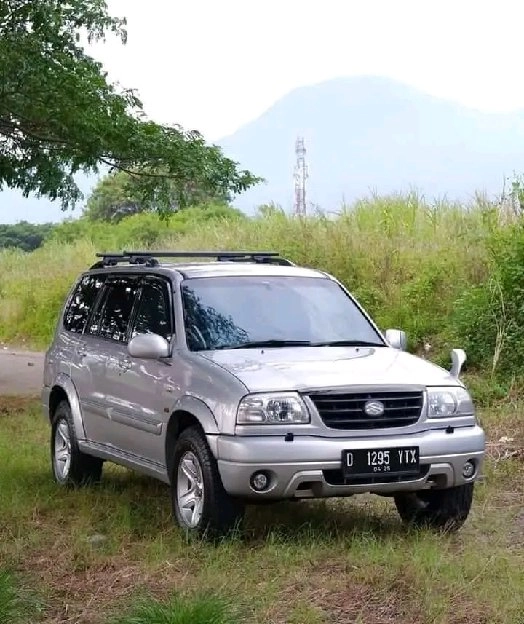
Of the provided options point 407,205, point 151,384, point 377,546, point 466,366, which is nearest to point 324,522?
point 377,546

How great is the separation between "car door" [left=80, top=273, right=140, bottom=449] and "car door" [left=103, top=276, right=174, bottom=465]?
0.02 m

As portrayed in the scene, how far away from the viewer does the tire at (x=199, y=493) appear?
6535mm

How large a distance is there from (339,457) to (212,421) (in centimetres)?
79

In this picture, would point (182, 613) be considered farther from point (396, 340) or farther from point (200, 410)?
point (396, 340)

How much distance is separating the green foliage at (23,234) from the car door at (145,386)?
2287 inches

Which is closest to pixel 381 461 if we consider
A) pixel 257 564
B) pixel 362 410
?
pixel 362 410

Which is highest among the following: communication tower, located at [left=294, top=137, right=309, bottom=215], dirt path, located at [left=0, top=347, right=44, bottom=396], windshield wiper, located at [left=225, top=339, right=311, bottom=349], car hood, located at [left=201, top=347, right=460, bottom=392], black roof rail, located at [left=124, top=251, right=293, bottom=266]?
communication tower, located at [left=294, top=137, right=309, bottom=215]

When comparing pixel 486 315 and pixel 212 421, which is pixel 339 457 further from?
pixel 486 315

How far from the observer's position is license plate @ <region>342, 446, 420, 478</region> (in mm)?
6371

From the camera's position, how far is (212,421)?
6.57 m

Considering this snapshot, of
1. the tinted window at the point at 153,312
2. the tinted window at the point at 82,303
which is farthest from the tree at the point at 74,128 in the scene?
the tinted window at the point at 153,312

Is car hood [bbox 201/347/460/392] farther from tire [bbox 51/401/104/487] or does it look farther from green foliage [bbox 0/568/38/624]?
tire [bbox 51/401/104/487]

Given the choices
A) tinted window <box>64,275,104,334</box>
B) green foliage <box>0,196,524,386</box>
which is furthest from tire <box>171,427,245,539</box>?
green foliage <box>0,196,524,386</box>

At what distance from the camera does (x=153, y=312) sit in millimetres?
7879
